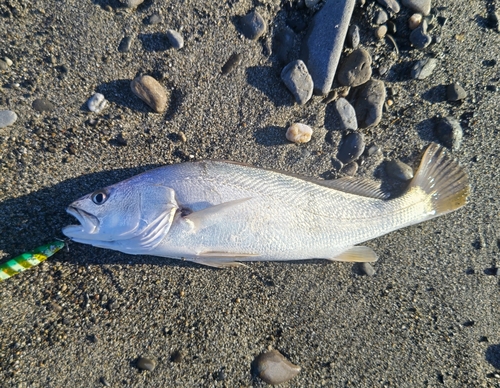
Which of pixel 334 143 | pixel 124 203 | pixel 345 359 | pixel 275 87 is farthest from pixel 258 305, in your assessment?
pixel 275 87

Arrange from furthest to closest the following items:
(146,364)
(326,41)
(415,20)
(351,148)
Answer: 1. (351,148)
2. (415,20)
3. (326,41)
4. (146,364)

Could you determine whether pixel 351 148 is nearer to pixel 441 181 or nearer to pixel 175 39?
pixel 441 181

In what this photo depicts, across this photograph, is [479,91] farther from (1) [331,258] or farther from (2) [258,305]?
(2) [258,305]

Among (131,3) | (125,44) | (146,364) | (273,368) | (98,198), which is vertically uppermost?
(131,3)

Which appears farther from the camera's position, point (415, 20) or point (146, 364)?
point (415, 20)

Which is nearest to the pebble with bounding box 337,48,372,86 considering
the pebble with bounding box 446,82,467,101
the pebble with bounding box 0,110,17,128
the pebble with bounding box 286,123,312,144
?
the pebble with bounding box 286,123,312,144

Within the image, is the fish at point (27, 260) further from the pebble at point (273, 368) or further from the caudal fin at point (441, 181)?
the caudal fin at point (441, 181)

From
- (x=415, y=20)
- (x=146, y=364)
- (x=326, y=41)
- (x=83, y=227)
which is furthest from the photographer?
(x=415, y=20)

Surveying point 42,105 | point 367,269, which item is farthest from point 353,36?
point 42,105
